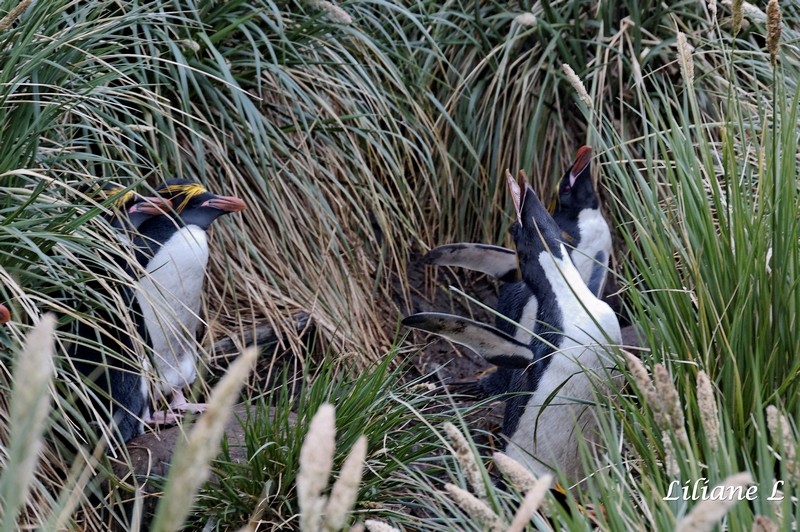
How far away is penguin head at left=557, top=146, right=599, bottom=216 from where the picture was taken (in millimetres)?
3990

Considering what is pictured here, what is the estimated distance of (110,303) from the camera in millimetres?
2795

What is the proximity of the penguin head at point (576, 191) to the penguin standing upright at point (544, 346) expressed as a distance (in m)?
0.76

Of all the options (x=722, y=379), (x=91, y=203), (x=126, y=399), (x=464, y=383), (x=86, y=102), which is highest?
(x=86, y=102)

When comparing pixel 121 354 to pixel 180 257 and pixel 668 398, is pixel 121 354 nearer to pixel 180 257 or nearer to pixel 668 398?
pixel 180 257

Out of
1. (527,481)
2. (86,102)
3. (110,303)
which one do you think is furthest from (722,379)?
(86,102)

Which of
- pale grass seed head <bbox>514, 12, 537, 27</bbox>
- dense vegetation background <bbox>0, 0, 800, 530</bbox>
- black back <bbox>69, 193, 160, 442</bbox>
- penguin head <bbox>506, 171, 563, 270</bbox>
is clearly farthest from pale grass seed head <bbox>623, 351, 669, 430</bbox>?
pale grass seed head <bbox>514, 12, 537, 27</bbox>

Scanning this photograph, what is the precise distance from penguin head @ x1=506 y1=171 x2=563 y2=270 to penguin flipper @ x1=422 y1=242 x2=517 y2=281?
2.02ft

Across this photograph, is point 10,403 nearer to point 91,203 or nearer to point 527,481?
point 91,203

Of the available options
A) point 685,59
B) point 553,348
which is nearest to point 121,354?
point 553,348

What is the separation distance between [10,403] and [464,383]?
1771 mm

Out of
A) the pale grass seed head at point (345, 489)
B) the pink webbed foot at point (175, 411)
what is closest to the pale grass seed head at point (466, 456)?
the pale grass seed head at point (345, 489)

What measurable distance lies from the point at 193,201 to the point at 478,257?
46.5 inches

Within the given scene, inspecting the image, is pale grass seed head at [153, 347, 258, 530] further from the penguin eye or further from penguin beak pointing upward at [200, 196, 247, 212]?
penguin beak pointing upward at [200, 196, 247, 212]

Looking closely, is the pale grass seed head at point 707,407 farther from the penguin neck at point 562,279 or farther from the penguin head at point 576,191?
the penguin head at point 576,191
